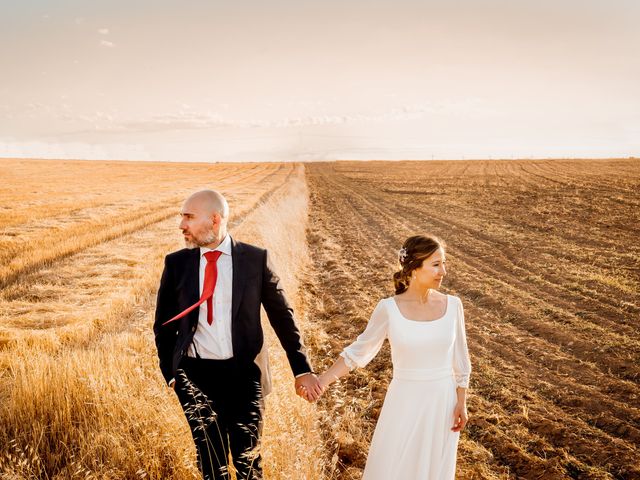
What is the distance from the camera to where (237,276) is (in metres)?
3.10

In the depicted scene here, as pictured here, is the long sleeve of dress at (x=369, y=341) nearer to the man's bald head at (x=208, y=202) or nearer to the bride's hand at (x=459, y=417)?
→ the bride's hand at (x=459, y=417)

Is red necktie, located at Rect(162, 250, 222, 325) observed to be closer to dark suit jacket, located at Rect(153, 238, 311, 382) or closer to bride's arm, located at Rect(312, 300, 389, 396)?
dark suit jacket, located at Rect(153, 238, 311, 382)

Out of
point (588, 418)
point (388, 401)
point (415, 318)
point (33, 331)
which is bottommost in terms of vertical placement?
point (588, 418)

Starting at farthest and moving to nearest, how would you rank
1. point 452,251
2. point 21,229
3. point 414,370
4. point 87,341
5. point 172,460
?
1. point 21,229
2. point 452,251
3. point 87,341
4. point 172,460
5. point 414,370

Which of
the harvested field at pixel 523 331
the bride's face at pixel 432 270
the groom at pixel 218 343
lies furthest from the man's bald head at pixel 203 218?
the harvested field at pixel 523 331

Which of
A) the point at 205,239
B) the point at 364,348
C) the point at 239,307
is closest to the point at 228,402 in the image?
the point at 239,307

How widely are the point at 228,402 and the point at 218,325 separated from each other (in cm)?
51

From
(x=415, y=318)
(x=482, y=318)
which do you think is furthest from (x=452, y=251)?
(x=415, y=318)

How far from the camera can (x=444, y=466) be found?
9.87ft

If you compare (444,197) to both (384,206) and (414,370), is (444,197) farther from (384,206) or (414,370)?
(414,370)

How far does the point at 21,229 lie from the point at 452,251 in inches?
579

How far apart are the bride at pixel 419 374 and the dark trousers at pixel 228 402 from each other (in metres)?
0.49

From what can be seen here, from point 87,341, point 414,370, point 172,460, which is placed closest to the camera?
point 414,370

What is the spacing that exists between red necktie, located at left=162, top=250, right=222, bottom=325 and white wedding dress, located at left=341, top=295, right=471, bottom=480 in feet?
3.22
